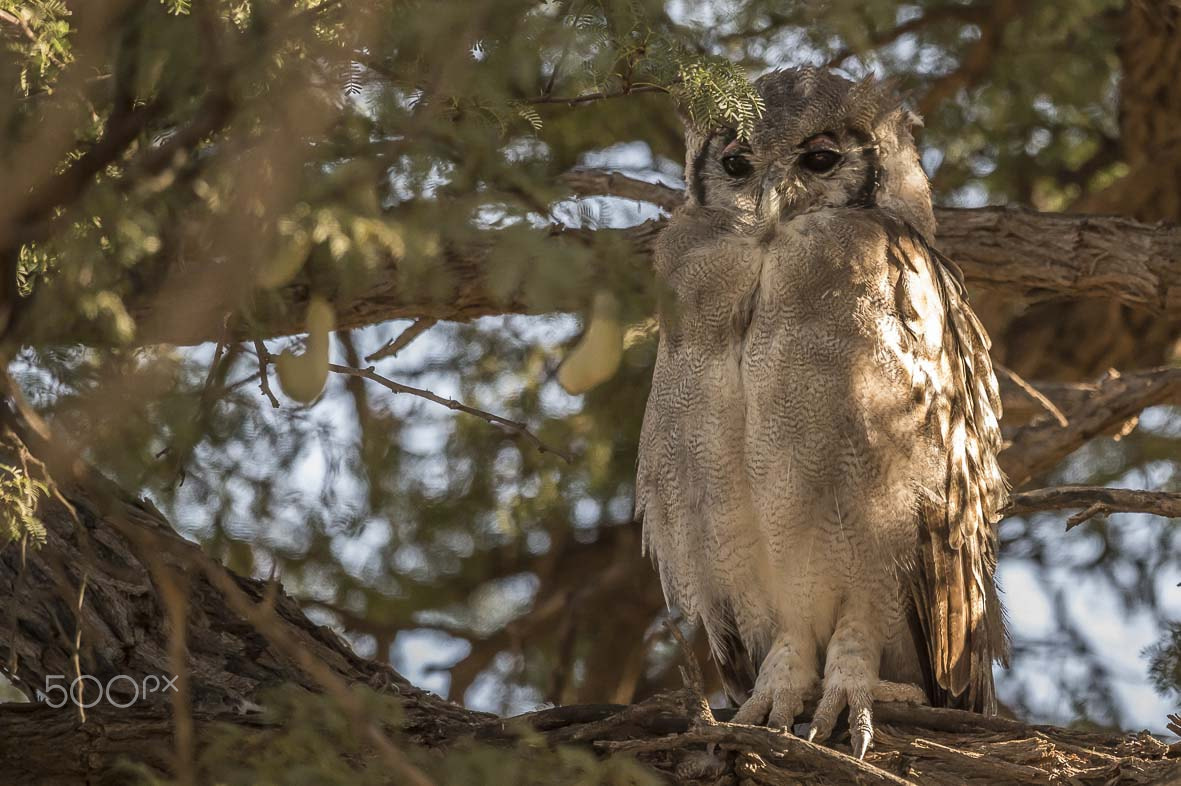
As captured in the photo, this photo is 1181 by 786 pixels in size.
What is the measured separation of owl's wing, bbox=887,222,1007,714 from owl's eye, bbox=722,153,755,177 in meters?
0.42

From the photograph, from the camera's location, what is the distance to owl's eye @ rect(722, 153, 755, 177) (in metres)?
3.65

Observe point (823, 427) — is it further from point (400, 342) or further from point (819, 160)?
point (400, 342)

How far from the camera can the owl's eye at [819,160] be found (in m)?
3.63

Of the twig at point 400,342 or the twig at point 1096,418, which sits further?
the twig at point 1096,418

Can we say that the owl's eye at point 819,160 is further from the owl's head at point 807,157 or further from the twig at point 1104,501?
the twig at point 1104,501

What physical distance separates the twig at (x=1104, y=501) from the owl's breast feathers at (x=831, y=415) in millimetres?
238

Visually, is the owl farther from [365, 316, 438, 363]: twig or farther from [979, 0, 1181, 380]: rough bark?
[979, 0, 1181, 380]: rough bark

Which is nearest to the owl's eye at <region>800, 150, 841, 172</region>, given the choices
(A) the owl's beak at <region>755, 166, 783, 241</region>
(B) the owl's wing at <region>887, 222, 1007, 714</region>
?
(A) the owl's beak at <region>755, 166, 783, 241</region>

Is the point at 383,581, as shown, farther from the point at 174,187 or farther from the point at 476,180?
the point at 476,180

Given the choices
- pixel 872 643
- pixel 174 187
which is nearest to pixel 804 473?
pixel 872 643

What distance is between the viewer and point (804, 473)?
3.37m

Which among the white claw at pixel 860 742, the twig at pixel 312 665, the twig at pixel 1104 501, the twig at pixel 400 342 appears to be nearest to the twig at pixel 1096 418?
the twig at pixel 1104 501

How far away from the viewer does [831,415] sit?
11.0ft

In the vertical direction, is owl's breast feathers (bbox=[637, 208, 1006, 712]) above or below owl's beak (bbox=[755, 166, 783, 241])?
below
